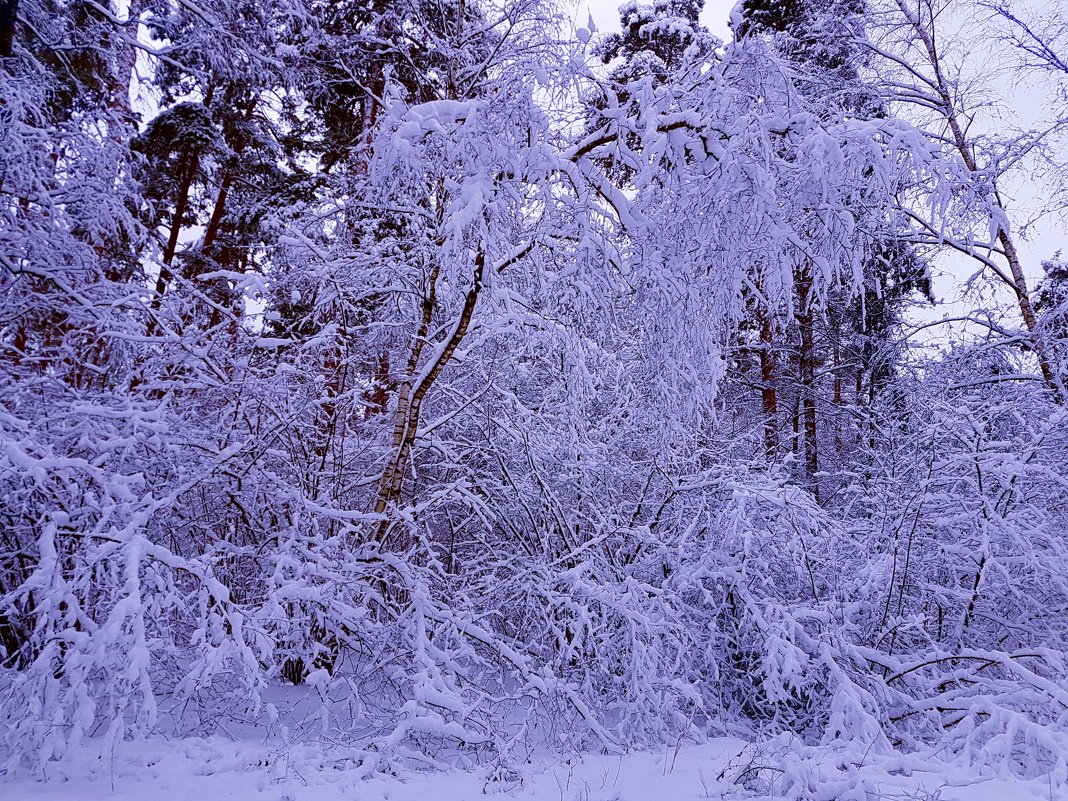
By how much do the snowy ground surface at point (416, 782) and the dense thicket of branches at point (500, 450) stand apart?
0.23 meters

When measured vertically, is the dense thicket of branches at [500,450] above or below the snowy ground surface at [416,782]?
above

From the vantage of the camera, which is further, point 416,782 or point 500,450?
point 500,450

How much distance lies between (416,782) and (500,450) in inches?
134

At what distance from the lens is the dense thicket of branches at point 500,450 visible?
4.09 meters

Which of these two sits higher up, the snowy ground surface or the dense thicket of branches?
the dense thicket of branches

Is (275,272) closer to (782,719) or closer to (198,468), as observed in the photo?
(198,468)

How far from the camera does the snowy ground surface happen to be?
332 centimetres

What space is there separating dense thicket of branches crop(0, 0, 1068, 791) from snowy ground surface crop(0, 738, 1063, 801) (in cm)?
→ 23

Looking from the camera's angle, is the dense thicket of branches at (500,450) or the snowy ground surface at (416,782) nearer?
the snowy ground surface at (416,782)

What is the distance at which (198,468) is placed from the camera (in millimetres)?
5176

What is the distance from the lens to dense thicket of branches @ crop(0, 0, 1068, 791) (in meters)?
4.09

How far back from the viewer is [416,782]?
12.4 feet

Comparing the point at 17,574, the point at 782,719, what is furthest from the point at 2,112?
the point at 782,719

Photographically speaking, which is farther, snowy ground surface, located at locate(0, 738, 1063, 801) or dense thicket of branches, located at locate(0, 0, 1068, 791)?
dense thicket of branches, located at locate(0, 0, 1068, 791)
